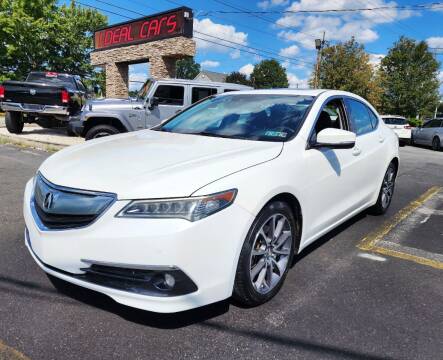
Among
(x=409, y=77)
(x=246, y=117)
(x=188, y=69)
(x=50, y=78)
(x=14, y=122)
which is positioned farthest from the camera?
(x=188, y=69)

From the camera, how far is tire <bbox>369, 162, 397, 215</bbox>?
5.14 metres

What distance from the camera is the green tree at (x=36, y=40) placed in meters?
28.8

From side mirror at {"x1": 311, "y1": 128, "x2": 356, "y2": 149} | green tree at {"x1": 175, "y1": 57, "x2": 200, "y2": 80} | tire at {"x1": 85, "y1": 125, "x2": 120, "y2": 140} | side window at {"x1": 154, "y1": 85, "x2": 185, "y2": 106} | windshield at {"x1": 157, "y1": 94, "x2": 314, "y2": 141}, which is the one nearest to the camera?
side mirror at {"x1": 311, "y1": 128, "x2": 356, "y2": 149}

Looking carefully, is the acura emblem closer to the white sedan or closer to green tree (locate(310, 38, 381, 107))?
the white sedan

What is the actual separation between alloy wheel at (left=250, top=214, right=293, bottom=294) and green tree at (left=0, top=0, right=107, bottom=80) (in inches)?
1222

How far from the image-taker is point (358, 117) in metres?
4.50

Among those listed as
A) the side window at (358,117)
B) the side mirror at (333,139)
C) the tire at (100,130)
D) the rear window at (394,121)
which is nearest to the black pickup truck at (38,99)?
the tire at (100,130)

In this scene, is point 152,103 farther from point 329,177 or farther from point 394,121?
point 394,121

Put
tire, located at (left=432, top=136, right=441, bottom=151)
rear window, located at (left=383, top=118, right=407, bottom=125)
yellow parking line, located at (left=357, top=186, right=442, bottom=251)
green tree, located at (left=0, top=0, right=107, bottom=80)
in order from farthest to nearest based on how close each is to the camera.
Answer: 1. green tree, located at (left=0, top=0, right=107, bottom=80)
2. rear window, located at (left=383, top=118, right=407, bottom=125)
3. tire, located at (left=432, top=136, right=441, bottom=151)
4. yellow parking line, located at (left=357, top=186, right=442, bottom=251)

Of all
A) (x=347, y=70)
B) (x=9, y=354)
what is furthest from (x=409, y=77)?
(x=9, y=354)

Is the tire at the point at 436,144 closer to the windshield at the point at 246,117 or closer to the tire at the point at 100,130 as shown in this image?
the tire at the point at 100,130

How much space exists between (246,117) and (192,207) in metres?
1.65

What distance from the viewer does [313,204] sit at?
10.9 ft

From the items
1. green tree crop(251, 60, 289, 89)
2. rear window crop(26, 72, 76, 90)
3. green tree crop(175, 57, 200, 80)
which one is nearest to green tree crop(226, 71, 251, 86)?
green tree crop(251, 60, 289, 89)
